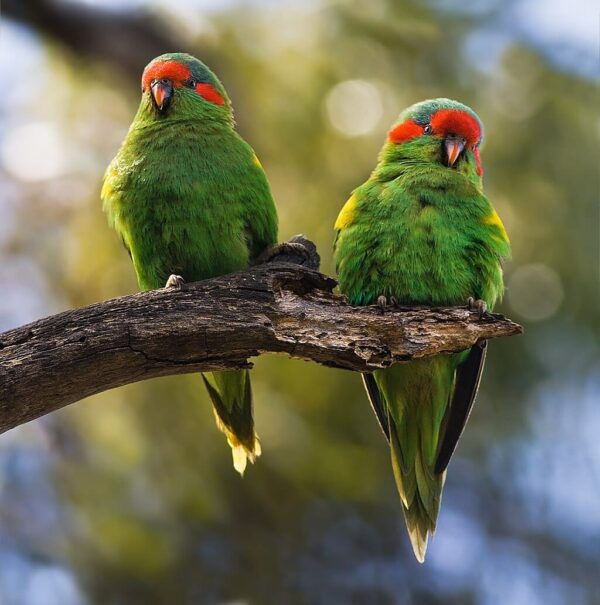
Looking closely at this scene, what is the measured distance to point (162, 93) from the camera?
5.11 metres

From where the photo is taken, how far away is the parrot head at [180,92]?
5.15 meters

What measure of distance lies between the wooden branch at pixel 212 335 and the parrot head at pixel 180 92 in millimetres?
1226

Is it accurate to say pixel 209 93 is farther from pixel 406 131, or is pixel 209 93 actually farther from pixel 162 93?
pixel 406 131

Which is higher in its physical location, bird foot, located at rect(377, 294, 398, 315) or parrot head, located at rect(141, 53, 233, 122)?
parrot head, located at rect(141, 53, 233, 122)

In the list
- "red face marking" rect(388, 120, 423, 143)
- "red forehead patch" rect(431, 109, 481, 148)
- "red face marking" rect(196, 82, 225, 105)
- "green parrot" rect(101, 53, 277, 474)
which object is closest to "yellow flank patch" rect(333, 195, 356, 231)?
"green parrot" rect(101, 53, 277, 474)

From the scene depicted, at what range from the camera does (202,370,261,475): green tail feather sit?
5.28 metres

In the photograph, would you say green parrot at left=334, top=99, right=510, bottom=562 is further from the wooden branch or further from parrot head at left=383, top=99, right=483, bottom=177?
the wooden branch

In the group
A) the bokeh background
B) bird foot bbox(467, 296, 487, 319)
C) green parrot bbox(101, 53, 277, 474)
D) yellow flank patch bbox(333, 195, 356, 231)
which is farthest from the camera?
the bokeh background

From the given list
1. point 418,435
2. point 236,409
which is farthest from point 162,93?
point 418,435

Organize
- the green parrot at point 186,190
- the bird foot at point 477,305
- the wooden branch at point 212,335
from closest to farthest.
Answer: the wooden branch at point 212,335
the bird foot at point 477,305
the green parrot at point 186,190

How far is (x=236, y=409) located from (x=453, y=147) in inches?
76.9

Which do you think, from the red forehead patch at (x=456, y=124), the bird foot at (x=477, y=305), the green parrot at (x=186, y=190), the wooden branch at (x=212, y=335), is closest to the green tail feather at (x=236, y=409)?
the green parrot at (x=186, y=190)

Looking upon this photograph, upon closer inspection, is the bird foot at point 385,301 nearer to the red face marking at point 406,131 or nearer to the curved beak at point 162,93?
the red face marking at point 406,131

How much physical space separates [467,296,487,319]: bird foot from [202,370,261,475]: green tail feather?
52.6 inches
